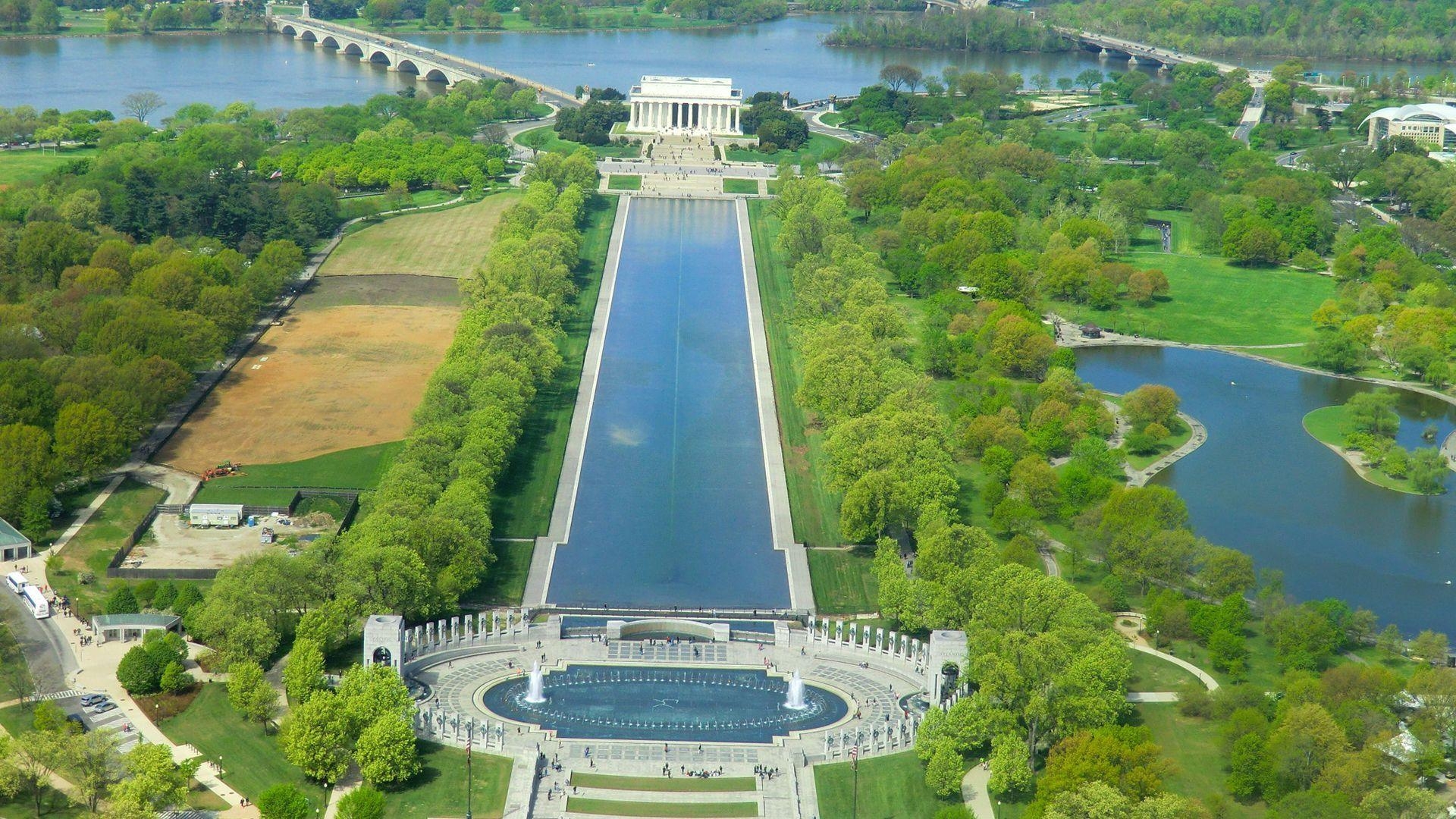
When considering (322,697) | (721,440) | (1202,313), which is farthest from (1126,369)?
(322,697)

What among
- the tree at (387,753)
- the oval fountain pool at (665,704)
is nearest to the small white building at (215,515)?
the oval fountain pool at (665,704)

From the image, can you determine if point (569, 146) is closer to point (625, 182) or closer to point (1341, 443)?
point (625, 182)

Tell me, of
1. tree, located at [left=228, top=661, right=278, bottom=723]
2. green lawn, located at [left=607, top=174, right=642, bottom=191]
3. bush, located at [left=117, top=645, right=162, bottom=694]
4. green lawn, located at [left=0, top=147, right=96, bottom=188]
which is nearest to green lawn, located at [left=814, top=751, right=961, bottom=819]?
tree, located at [left=228, top=661, right=278, bottom=723]

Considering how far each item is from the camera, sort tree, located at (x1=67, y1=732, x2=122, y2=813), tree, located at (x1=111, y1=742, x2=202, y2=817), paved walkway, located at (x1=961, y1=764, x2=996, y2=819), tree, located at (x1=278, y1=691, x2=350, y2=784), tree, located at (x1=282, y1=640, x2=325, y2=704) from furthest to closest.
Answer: tree, located at (x1=282, y1=640, x2=325, y2=704)
tree, located at (x1=278, y1=691, x2=350, y2=784)
paved walkway, located at (x1=961, y1=764, x2=996, y2=819)
tree, located at (x1=67, y1=732, x2=122, y2=813)
tree, located at (x1=111, y1=742, x2=202, y2=817)

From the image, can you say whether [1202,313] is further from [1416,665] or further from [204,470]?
[204,470]

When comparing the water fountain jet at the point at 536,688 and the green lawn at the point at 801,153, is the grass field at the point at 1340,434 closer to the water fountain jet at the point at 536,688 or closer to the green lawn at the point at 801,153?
the water fountain jet at the point at 536,688

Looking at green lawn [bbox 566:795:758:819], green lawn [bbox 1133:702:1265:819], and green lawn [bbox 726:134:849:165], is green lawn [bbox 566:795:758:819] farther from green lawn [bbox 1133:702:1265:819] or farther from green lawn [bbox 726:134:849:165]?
green lawn [bbox 726:134:849:165]

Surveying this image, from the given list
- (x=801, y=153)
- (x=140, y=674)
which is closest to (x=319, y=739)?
(x=140, y=674)
